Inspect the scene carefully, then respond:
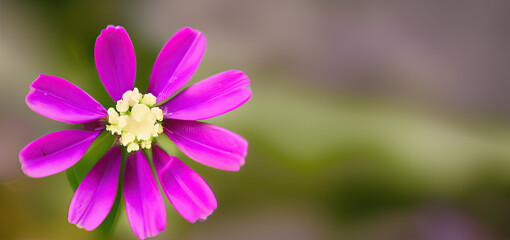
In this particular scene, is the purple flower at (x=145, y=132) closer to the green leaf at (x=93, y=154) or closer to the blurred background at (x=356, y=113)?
the green leaf at (x=93, y=154)

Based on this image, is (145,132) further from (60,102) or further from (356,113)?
(356,113)

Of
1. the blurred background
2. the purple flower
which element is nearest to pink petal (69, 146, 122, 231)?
the purple flower

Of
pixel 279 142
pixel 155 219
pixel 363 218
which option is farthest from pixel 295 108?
pixel 155 219

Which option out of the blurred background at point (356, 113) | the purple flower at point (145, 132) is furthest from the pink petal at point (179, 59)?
the blurred background at point (356, 113)

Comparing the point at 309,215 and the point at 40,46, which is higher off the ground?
the point at 40,46

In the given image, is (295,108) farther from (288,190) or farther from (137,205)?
(137,205)

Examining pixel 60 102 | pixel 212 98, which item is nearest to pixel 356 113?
pixel 212 98

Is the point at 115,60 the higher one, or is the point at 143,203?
the point at 115,60
